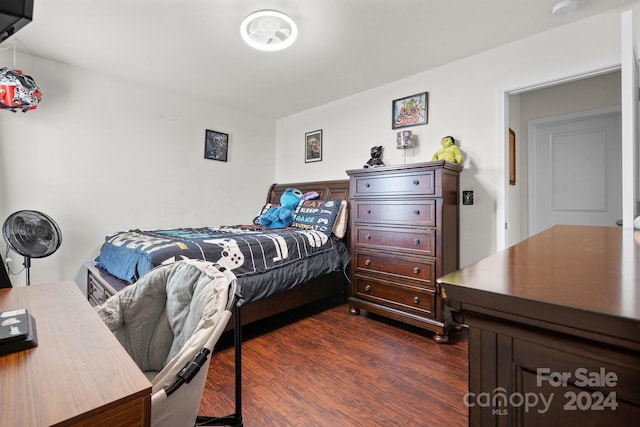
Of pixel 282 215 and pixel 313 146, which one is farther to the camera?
pixel 313 146

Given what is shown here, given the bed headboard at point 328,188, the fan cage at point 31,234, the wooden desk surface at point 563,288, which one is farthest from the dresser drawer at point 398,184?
the fan cage at point 31,234

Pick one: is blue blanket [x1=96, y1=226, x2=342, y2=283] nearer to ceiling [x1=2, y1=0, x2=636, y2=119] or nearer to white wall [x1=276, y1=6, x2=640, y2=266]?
white wall [x1=276, y1=6, x2=640, y2=266]

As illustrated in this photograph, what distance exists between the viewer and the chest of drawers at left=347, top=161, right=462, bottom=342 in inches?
95.2

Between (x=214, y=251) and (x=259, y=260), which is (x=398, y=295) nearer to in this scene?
(x=259, y=260)

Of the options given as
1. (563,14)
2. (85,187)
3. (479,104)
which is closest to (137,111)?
(85,187)

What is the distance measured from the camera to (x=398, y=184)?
8.61 feet

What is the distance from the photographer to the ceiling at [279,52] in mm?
2053

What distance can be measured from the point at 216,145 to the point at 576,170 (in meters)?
4.26

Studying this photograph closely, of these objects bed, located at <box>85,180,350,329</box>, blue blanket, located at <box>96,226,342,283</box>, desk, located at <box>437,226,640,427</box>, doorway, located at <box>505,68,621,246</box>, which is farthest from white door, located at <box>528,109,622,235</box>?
desk, located at <box>437,226,640,427</box>

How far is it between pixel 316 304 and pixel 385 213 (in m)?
1.36

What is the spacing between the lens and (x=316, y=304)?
11.0ft

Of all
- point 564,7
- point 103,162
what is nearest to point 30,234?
point 103,162

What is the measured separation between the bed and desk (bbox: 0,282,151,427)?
1.31m

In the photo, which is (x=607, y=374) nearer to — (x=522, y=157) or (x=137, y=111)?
(x=522, y=157)
